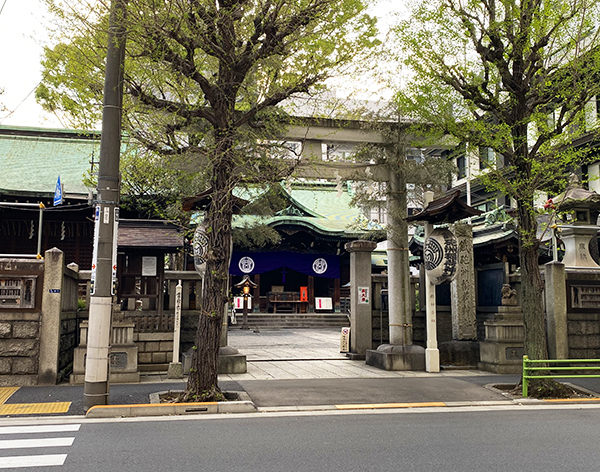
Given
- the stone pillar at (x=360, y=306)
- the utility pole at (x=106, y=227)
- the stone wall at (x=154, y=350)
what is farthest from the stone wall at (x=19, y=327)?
the stone pillar at (x=360, y=306)

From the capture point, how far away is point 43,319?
1238 centimetres

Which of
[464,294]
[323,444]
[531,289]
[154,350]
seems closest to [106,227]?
[323,444]

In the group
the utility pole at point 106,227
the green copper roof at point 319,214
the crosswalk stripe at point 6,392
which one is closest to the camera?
the utility pole at point 106,227

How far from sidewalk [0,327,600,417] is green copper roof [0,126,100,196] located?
1147cm

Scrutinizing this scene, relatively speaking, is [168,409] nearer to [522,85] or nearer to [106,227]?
[106,227]

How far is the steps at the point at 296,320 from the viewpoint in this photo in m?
35.0

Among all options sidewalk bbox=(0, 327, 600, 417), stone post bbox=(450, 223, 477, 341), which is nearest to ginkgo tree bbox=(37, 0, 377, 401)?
sidewalk bbox=(0, 327, 600, 417)

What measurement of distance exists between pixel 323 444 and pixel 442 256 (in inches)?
326

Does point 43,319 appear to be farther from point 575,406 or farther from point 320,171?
point 575,406

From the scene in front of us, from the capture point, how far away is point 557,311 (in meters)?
14.9

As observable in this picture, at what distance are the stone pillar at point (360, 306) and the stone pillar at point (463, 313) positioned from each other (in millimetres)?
2428

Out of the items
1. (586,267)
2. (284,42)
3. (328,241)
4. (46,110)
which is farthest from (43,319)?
(328,241)

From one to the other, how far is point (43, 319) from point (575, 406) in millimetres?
11190

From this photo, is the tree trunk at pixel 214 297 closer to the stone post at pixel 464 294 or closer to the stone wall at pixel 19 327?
the stone wall at pixel 19 327
